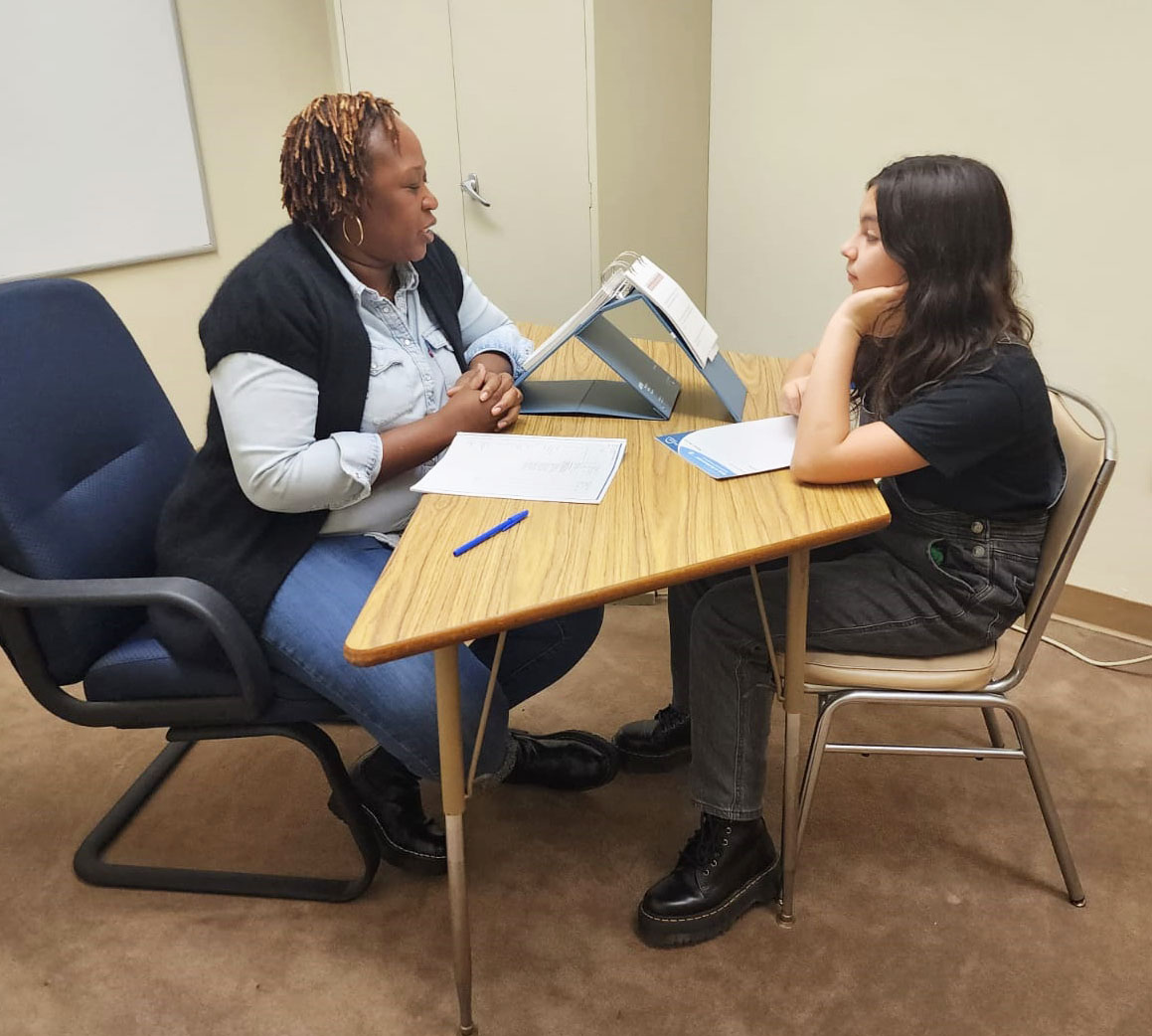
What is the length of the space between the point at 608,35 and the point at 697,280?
0.70m

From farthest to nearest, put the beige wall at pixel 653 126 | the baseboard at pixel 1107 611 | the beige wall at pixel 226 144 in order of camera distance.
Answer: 1. the beige wall at pixel 226 144
2. the beige wall at pixel 653 126
3. the baseboard at pixel 1107 611

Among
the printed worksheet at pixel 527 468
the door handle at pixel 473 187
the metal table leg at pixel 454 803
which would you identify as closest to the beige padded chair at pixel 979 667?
the printed worksheet at pixel 527 468

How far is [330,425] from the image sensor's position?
4.49ft

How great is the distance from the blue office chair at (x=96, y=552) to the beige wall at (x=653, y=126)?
4.45 ft

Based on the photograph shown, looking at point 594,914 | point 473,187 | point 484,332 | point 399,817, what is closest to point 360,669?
point 399,817

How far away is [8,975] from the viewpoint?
147 cm

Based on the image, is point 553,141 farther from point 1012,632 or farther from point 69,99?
point 1012,632

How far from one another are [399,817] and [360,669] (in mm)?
439

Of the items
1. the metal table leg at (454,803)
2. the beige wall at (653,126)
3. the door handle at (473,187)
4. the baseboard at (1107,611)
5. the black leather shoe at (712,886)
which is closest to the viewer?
the metal table leg at (454,803)

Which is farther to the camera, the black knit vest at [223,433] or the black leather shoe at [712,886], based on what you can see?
the black leather shoe at [712,886]

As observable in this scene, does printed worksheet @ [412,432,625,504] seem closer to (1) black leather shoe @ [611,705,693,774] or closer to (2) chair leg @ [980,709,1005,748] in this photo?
(1) black leather shoe @ [611,705,693,774]

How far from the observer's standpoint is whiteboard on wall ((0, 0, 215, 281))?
8.13ft

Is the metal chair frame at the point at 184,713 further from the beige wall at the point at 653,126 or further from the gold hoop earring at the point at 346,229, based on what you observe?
the beige wall at the point at 653,126

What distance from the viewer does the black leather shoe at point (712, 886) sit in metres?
1.49
